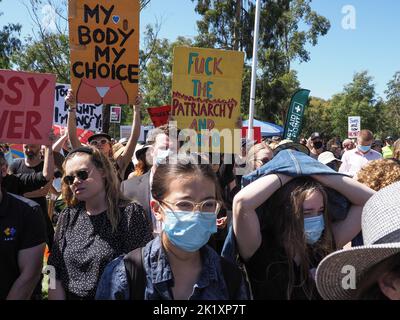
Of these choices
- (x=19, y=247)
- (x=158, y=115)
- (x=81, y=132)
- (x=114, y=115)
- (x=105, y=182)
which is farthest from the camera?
(x=114, y=115)

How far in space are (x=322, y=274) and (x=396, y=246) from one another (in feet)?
1.09

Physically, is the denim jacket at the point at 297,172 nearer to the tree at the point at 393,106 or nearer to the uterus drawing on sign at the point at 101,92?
the uterus drawing on sign at the point at 101,92

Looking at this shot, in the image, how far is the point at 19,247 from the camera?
2414mm

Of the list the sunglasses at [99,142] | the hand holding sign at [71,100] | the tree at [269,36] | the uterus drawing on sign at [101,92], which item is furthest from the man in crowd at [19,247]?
the tree at [269,36]

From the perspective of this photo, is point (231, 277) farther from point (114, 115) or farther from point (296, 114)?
point (114, 115)

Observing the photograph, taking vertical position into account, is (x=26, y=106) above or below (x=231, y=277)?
above

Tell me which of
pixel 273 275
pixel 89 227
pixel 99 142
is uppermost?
pixel 99 142

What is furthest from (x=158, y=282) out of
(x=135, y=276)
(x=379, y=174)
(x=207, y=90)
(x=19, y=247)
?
(x=207, y=90)

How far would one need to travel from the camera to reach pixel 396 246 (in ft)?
3.56

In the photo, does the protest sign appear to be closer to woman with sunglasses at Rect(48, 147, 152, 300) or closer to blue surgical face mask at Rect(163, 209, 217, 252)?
woman with sunglasses at Rect(48, 147, 152, 300)

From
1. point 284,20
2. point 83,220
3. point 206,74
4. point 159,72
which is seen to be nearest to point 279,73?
point 284,20

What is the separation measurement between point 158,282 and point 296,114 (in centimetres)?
754

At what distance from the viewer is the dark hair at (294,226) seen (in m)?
2.07

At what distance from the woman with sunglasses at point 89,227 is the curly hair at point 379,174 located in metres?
1.40
